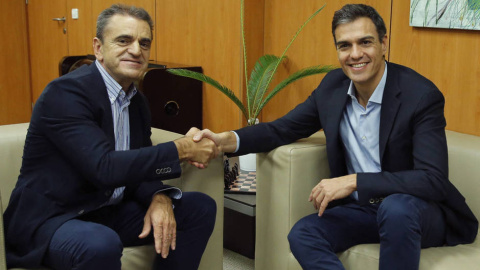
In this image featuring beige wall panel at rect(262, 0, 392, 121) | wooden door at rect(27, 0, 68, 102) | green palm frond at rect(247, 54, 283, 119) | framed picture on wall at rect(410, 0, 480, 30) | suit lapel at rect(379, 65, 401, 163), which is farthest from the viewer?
wooden door at rect(27, 0, 68, 102)

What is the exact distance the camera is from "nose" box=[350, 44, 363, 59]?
80.4 inches

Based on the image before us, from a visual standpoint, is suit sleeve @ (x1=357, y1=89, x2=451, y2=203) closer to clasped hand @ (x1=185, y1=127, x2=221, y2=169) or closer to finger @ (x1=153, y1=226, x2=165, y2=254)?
clasped hand @ (x1=185, y1=127, x2=221, y2=169)

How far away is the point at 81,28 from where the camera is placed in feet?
18.6

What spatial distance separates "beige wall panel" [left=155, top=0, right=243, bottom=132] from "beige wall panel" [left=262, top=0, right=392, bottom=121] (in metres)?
0.23

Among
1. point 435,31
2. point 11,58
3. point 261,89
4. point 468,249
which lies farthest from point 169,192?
point 11,58

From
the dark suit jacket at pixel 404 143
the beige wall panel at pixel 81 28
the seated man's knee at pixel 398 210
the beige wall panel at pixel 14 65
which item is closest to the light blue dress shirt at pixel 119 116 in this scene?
the dark suit jacket at pixel 404 143

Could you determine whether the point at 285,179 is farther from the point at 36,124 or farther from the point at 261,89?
the point at 261,89

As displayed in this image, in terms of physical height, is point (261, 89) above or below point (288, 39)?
below

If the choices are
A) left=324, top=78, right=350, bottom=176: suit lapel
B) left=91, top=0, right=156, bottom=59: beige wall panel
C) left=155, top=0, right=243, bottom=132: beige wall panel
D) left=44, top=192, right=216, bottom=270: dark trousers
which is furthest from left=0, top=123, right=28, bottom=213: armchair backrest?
left=91, top=0, right=156, bottom=59: beige wall panel

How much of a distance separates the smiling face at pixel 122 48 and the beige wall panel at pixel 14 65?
478 centimetres

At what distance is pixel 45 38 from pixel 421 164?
206 inches

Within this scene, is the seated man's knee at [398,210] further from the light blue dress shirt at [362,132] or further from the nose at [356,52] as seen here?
the nose at [356,52]

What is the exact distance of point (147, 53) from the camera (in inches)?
83.1

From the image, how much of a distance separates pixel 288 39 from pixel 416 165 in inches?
74.7
